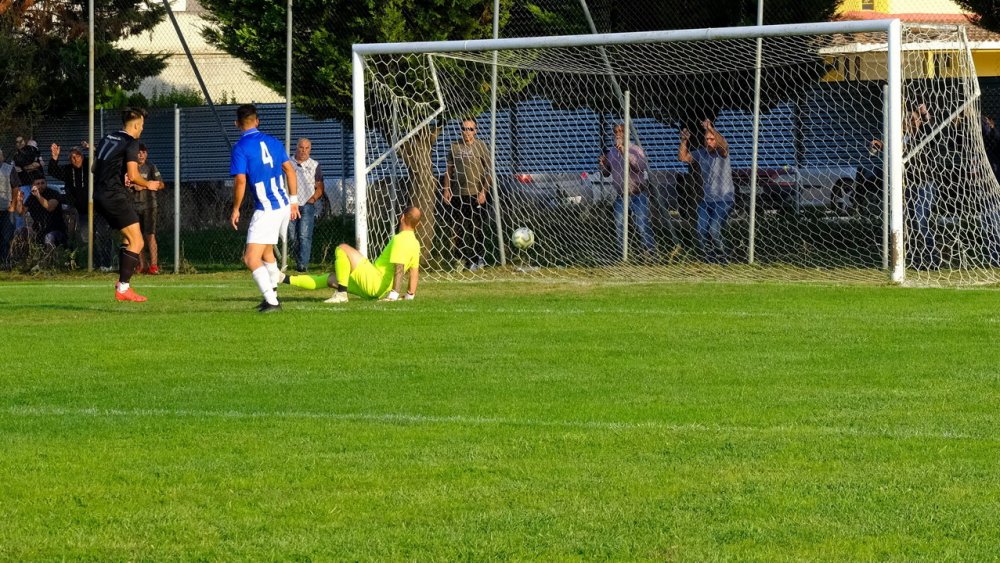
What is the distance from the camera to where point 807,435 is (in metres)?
7.28

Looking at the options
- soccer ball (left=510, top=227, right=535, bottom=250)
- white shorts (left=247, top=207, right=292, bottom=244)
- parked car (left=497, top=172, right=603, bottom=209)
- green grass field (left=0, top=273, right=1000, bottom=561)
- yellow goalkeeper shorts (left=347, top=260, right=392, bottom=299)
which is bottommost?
green grass field (left=0, top=273, right=1000, bottom=561)

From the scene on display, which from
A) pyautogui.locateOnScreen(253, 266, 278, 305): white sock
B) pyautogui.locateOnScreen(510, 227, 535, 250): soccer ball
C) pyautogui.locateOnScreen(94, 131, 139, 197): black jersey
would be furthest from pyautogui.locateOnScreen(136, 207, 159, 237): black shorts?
pyautogui.locateOnScreen(253, 266, 278, 305): white sock

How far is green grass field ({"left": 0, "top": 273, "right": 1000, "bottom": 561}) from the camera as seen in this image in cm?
543

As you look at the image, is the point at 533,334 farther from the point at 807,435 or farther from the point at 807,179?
the point at 807,179

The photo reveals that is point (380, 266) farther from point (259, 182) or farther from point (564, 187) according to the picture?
point (564, 187)

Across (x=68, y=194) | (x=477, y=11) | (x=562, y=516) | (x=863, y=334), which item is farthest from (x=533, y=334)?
(x=68, y=194)

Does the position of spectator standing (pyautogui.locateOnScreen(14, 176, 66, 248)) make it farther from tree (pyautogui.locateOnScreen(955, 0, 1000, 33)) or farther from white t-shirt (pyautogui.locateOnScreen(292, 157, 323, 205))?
tree (pyautogui.locateOnScreen(955, 0, 1000, 33))

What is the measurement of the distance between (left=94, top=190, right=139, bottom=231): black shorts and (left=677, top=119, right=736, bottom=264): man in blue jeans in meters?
7.05

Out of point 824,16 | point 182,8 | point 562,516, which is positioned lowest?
point 562,516

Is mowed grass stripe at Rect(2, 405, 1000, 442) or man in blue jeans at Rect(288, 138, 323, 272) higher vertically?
man in blue jeans at Rect(288, 138, 323, 272)

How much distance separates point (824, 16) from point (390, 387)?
14384 mm

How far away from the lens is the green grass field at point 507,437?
5.43m

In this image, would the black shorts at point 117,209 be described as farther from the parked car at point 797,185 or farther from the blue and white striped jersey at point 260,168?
the parked car at point 797,185

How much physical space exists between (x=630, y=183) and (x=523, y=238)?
190 centimetres
